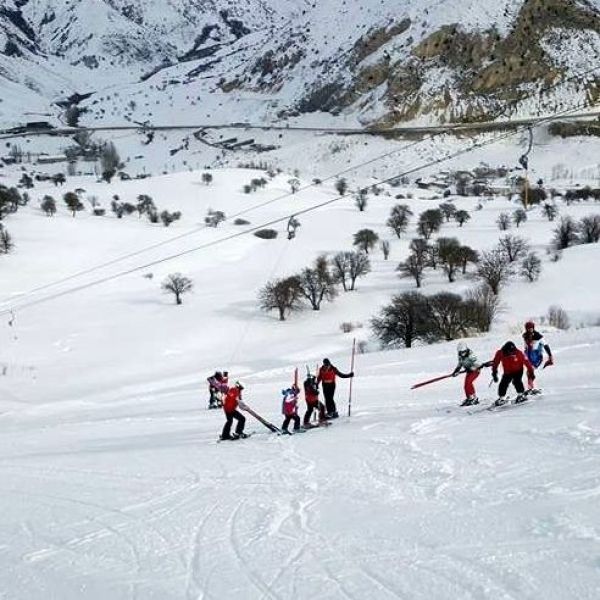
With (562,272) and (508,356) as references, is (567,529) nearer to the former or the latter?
(508,356)

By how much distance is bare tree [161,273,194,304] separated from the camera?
69.6 meters

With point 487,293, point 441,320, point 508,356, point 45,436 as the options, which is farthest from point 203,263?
point 508,356

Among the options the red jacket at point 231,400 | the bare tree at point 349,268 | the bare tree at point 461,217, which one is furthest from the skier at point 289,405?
the bare tree at point 461,217

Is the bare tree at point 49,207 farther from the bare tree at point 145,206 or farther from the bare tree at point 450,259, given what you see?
the bare tree at point 450,259

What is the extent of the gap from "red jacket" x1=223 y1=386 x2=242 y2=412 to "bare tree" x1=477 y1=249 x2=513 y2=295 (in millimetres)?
46415

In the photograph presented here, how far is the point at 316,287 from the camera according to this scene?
64.4 meters

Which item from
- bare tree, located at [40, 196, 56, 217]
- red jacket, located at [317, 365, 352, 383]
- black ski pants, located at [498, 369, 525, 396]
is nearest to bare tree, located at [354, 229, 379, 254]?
bare tree, located at [40, 196, 56, 217]

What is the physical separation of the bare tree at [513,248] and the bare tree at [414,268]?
901cm

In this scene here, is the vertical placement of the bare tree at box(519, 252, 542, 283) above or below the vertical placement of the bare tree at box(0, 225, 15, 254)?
below

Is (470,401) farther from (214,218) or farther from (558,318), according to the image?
(214,218)

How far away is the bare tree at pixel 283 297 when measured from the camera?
6147 cm

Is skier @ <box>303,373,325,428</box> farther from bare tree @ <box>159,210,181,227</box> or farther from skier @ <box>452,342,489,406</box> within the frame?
bare tree @ <box>159,210,181,227</box>

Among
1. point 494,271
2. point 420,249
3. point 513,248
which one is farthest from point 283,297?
point 513,248

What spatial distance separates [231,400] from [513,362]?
20.3ft
